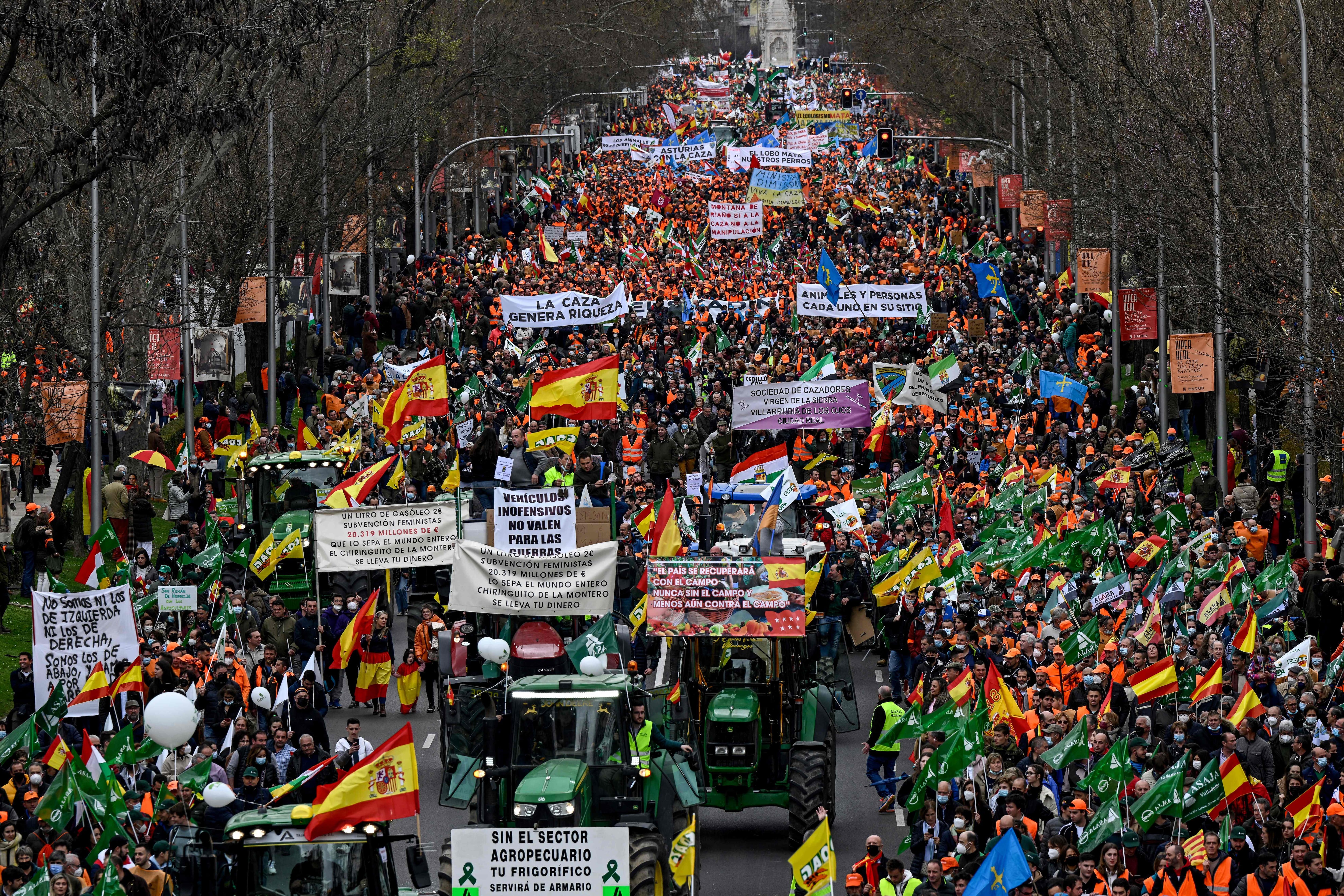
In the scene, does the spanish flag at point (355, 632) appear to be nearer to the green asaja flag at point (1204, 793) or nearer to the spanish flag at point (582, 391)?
the spanish flag at point (582, 391)

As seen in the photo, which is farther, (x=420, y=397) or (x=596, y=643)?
(x=420, y=397)

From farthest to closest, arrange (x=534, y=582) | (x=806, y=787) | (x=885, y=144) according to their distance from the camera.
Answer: (x=885, y=144)
(x=534, y=582)
(x=806, y=787)

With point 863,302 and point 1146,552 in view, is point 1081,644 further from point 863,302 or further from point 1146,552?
point 863,302

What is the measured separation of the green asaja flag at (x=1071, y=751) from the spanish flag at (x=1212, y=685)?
1750 millimetres

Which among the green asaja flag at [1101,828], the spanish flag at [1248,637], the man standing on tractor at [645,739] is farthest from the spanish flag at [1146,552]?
the green asaja flag at [1101,828]

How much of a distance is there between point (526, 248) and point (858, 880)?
48056mm

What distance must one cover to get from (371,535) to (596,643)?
4325mm

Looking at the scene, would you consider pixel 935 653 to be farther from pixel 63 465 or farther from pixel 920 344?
pixel 920 344

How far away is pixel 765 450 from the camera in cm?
3422

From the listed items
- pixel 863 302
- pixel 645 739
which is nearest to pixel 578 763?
pixel 645 739

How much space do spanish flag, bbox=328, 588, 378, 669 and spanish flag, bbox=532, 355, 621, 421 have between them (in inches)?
390

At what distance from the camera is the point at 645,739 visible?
61.5 ft

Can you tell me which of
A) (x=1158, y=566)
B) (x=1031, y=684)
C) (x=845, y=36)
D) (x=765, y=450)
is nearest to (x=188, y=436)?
(x=765, y=450)

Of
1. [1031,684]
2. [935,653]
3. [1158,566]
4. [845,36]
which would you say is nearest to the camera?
[1031,684]
